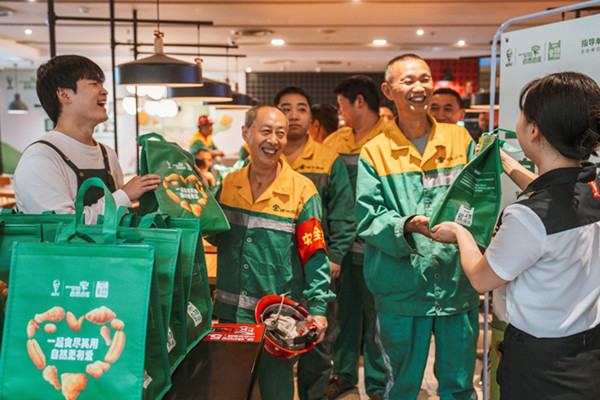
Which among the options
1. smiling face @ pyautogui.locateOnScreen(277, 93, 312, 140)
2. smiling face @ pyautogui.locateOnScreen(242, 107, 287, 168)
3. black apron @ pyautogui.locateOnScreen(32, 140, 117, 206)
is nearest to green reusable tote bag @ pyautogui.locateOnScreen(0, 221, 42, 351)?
black apron @ pyautogui.locateOnScreen(32, 140, 117, 206)

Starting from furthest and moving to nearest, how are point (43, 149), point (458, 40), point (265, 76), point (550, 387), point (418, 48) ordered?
point (265, 76), point (418, 48), point (458, 40), point (43, 149), point (550, 387)

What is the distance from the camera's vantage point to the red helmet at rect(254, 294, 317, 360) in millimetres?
1992

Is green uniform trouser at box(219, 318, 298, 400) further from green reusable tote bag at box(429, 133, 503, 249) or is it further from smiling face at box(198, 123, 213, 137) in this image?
smiling face at box(198, 123, 213, 137)

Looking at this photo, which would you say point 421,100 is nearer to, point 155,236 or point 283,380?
point 283,380

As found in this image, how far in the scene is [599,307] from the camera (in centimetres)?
160

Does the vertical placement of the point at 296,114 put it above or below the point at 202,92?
below

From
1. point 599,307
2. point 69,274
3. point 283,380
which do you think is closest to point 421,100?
point 599,307

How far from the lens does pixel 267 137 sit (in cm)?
251

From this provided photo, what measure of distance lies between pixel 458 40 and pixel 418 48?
118 centimetres

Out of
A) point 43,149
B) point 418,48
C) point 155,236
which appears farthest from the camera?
point 418,48

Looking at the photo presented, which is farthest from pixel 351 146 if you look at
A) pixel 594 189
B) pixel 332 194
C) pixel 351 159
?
pixel 594 189

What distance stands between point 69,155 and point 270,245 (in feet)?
2.87

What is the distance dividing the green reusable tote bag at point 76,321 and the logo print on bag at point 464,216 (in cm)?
123

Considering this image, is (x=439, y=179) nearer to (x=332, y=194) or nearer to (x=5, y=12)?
(x=332, y=194)
